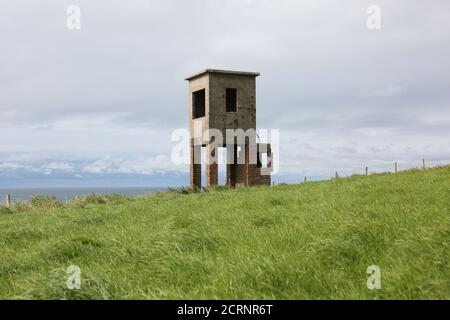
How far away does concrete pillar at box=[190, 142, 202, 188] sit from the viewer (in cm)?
2841

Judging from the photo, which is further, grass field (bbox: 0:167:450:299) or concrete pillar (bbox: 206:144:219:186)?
concrete pillar (bbox: 206:144:219:186)

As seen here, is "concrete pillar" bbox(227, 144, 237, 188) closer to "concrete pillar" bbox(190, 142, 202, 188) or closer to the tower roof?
→ "concrete pillar" bbox(190, 142, 202, 188)

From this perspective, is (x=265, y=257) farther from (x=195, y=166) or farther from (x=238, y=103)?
(x=195, y=166)

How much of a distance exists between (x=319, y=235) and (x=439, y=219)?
1844mm

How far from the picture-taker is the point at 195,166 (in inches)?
1126

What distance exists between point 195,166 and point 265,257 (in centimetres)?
2307

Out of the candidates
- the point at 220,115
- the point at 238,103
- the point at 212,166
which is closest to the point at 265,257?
the point at 212,166

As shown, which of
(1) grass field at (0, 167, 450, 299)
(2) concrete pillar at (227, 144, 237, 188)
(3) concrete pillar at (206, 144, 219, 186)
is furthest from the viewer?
(2) concrete pillar at (227, 144, 237, 188)

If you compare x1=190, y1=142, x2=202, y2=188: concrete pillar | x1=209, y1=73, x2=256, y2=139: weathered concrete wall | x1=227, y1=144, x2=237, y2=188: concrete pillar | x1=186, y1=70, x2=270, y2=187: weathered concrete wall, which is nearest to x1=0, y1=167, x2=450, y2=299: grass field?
x1=186, y1=70, x2=270, y2=187: weathered concrete wall

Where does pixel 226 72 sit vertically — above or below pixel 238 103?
above

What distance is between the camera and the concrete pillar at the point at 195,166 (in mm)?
28406

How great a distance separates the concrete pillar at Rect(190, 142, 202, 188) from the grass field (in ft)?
59.1

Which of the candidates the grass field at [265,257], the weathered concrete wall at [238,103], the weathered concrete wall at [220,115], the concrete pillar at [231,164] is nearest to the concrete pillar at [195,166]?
the weathered concrete wall at [220,115]

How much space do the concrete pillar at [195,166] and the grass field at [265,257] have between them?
59.1 ft
